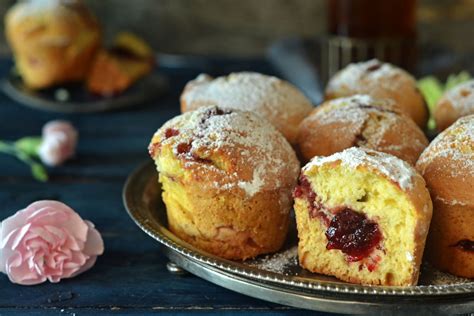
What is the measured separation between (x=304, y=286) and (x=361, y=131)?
359 millimetres

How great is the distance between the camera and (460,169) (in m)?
1.12

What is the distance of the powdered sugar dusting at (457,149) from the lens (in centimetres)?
112

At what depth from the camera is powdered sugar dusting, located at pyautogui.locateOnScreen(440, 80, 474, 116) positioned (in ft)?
4.61

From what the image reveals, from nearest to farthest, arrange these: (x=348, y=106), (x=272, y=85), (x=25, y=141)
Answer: (x=348, y=106) → (x=272, y=85) → (x=25, y=141)

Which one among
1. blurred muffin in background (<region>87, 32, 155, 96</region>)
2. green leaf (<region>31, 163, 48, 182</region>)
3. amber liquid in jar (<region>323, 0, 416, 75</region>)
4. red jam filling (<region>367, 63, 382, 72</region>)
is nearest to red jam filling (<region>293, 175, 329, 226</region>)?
red jam filling (<region>367, 63, 382, 72</region>)

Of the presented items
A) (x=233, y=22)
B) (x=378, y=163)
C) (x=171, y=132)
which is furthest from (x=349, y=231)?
(x=233, y=22)

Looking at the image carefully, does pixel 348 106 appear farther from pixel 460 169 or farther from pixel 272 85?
pixel 460 169

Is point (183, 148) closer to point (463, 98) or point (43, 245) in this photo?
point (43, 245)

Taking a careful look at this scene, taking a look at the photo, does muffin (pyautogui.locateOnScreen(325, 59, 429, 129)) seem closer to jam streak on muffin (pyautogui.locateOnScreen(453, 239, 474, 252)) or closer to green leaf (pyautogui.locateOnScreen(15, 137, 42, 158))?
jam streak on muffin (pyautogui.locateOnScreen(453, 239, 474, 252))

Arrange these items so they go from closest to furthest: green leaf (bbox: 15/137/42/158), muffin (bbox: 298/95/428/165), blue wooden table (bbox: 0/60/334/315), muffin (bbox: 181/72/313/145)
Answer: blue wooden table (bbox: 0/60/334/315) → muffin (bbox: 298/95/428/165) → muffin (bbox: 181/72/313/145) → green leaf (bbox: 15/137/42/158)

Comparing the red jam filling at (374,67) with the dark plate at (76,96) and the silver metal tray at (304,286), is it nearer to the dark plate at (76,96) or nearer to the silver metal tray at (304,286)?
the silver metal tray at (304,286)

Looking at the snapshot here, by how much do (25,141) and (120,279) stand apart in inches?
32.3

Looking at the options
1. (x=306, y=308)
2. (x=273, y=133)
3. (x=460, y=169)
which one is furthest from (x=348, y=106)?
(x=306, y=308)

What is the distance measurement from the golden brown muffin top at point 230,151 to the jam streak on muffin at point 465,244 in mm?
282
